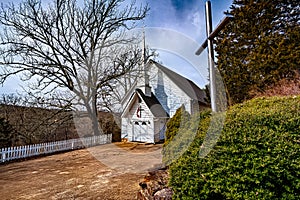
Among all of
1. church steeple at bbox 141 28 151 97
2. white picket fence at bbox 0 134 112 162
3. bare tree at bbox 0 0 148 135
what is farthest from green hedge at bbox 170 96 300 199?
bare tree at bbox 0 0 148 135

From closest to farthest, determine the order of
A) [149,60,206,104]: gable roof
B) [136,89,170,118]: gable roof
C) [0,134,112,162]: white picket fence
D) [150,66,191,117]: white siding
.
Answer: [0,134,112,162]: white picket fence
[136,89,170,118]: gable roof
[150,66,191,117]: white siding
[149,60,206,104]: gable roof

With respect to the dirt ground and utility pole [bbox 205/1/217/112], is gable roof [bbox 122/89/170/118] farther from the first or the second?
utility pole [bbox 205/1/217/112]

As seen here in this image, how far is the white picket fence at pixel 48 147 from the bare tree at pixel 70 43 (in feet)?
3.61

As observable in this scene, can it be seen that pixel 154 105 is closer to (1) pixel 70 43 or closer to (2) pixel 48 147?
(2) pixel 48 147

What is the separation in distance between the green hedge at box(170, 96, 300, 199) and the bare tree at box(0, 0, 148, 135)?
36.2 feet

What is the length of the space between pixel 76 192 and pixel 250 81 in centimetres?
913

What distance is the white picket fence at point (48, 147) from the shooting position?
8.02m

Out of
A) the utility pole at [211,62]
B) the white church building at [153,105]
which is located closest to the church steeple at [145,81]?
the white church building at [153,105]

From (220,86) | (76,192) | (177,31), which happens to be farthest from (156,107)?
(76,192)

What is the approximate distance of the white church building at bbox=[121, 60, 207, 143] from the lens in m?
12.1

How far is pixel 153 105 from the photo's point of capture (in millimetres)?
12359

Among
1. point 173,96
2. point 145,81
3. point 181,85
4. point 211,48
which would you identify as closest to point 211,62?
point 211,48

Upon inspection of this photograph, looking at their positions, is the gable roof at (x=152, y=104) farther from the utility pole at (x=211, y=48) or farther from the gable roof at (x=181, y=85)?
the utility pole at (x=211, y=48)

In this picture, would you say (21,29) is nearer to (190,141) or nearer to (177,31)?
(177,31)
